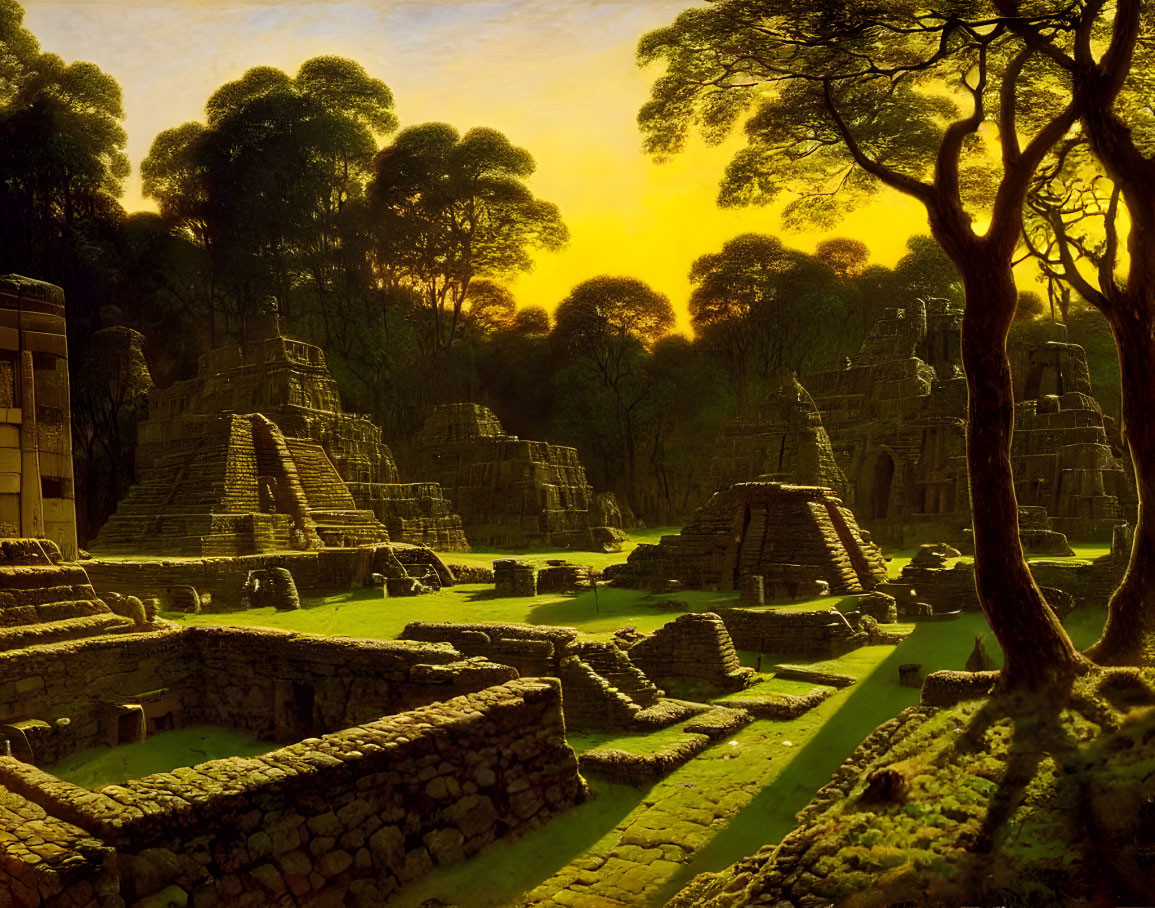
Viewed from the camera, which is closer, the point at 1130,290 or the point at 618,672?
the point at 1130,290

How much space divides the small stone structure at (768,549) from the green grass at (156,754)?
1318cm

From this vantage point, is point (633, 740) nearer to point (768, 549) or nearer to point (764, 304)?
point (768, 549)

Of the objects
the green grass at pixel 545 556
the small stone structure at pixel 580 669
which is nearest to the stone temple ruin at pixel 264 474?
the green grass at pixel 545 556

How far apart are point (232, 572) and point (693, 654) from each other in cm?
1461


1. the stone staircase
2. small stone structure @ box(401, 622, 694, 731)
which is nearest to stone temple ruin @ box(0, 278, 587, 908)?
small stone structure @ box(401, 622, 694, 731)

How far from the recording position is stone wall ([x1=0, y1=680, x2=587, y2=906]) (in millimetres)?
5645

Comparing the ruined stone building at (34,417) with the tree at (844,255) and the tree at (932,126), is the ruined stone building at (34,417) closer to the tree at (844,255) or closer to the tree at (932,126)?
the tree at (932,126)

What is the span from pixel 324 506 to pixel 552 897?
27151 mm

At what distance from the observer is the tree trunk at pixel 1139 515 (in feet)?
26.7

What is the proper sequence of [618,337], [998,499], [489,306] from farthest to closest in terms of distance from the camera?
[489,306], [618,337], [998,499]

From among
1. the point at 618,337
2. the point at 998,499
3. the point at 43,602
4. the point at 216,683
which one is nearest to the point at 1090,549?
the point at 998,499

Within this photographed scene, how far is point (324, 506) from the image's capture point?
106ft

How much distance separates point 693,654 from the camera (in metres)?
13.4

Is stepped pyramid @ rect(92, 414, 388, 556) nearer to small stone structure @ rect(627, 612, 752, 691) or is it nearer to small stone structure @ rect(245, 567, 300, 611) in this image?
small stone structure @ rect(245, 567, 300, 611)
